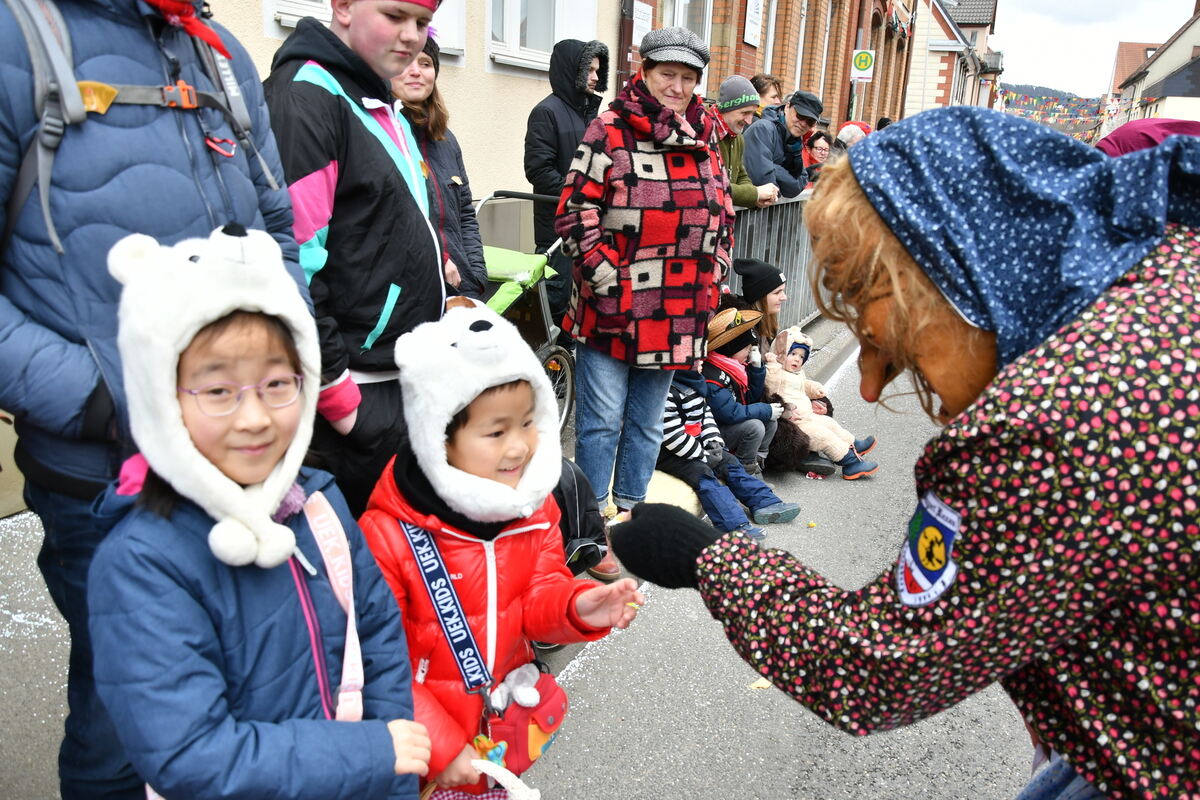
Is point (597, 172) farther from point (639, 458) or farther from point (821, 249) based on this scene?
point (821, 249)

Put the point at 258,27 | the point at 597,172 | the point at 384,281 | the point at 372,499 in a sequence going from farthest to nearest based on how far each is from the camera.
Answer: the point at 258,27 → the point at 597,172 → the point at 384,281 → the point at 372,499

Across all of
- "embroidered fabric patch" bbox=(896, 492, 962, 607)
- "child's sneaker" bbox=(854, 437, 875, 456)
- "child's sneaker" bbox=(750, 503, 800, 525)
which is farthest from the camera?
"child's sneaker" bbox=(854, 437, 875, 456)

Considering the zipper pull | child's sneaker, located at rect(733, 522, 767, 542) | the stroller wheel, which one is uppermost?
the zipper pull

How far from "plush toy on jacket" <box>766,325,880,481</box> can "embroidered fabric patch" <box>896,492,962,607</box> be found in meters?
3.92

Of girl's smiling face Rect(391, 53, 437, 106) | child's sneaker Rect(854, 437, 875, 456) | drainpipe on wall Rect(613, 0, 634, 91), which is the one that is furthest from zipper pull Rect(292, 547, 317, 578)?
drainpipe on wall Rect(613, 0, 634, 91)

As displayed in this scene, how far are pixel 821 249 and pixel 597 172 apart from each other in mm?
2266

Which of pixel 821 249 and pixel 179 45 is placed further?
pixel 179 45

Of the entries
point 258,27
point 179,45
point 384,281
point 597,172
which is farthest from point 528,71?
point 179,45

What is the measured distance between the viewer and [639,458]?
13.0 feet

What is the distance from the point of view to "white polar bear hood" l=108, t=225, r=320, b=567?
1296mm

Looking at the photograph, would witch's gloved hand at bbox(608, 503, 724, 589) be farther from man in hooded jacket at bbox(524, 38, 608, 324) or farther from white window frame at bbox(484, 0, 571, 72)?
white window frame at bbox(484, 0, 571, 72)

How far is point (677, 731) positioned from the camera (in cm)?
279

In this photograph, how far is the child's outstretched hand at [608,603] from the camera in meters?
1.88

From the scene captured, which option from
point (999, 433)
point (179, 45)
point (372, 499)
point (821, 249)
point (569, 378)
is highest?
point (179, 45)
